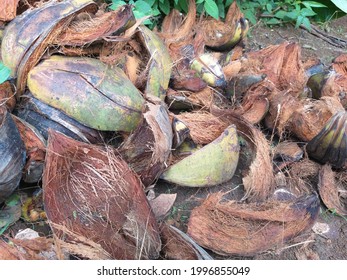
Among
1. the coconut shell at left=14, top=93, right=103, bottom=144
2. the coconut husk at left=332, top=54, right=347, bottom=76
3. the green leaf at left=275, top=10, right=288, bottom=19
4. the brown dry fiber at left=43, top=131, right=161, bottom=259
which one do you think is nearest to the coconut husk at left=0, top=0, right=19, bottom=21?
the coconut shell at left=14, top=93, right=103, bottom=144

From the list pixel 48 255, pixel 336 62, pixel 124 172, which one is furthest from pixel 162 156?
pixel 336 62

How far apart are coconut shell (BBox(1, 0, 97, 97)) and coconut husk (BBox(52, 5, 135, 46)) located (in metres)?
0.04

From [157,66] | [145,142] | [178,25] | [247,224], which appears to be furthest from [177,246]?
[178,25]

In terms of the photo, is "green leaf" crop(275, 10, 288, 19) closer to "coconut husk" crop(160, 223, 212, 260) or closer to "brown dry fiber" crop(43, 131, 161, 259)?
"brown dry fiber" crop(43, 131, 161, 259)

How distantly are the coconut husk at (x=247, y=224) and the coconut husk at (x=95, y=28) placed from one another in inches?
28.2

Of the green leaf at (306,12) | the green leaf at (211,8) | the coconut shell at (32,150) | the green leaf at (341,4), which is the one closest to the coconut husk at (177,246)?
the coconut shell at (32,150)

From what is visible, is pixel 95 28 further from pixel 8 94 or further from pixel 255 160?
pixel 255 160

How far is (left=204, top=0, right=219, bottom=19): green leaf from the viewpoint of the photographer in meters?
2.49

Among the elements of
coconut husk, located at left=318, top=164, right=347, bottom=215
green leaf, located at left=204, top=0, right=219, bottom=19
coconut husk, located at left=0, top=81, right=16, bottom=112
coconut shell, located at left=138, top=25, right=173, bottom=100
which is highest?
coconut husk, located at left=0, top=81, right=16, bottom=112

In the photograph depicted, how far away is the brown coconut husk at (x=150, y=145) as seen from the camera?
171cm

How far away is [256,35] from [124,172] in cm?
161

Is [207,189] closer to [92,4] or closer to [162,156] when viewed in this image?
[162,156]

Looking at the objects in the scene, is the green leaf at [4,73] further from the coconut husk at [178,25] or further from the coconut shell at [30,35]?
the coconut husk at [178,25]

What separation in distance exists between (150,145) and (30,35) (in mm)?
587
